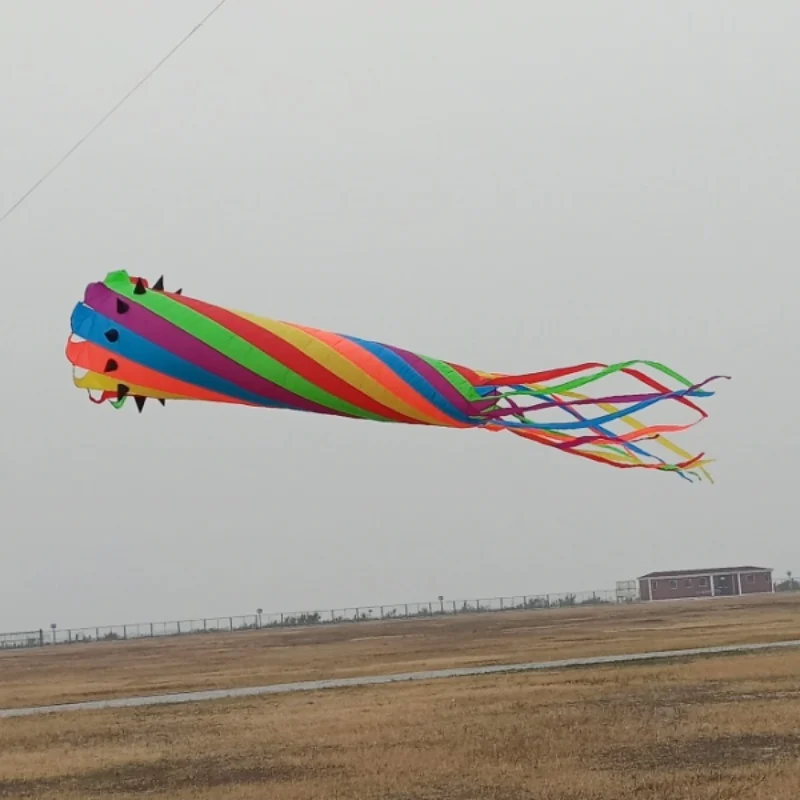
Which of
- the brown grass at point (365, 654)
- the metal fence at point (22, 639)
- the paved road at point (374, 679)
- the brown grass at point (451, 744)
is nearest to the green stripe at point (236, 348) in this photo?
the brown grass at point (451, 744)

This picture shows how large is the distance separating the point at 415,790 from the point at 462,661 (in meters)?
25.5

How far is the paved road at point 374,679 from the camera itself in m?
35.1

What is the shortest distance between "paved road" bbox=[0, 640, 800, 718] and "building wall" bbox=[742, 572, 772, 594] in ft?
271

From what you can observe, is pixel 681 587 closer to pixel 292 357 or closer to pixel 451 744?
pixel 451 744

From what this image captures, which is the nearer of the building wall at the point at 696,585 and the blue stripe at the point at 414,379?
the blue stripe at the point at 414,379

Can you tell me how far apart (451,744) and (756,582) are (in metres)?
104

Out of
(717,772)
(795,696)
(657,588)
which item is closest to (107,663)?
(795,696)

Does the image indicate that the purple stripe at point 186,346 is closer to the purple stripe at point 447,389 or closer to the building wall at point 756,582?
the purple stripe at point 447,389

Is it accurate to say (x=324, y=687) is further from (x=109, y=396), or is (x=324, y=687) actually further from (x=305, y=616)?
(x=305, y=616)

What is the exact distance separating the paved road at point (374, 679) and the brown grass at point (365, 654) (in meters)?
2.20

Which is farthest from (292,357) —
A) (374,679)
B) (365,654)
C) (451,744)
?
(365,654)

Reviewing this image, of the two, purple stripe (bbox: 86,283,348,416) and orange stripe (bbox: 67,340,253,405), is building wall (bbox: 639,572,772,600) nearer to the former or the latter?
purple stripe (bbox: 86,283,348,416)

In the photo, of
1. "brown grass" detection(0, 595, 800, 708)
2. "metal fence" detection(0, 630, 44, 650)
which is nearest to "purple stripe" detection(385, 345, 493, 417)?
"brown grass" detection(0, 595, 800, 708)

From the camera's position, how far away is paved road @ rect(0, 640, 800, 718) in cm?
3512
